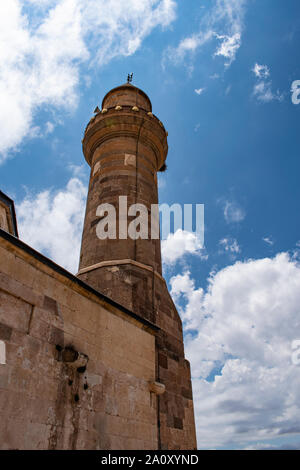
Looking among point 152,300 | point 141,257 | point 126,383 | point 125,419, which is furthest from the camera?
point 141,257

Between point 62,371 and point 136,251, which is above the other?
point 136,251

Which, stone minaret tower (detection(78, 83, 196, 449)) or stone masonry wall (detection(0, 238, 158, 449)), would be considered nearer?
stone masonry wall (detection(0, 238, 158, 449))

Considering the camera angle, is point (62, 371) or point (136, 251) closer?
point (62, 371)

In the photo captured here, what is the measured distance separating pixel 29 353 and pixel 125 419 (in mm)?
1886

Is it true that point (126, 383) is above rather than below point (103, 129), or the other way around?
below

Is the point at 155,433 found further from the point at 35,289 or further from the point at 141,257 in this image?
the point at 141,257

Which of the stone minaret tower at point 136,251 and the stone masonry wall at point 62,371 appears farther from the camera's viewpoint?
the stone minaret tower at point 136,251

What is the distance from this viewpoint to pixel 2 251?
3850mm

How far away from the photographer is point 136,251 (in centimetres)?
730

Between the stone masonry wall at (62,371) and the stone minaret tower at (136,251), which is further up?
the stone minaret tower at (136,251)

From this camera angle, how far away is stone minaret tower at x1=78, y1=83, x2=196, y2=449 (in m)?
5.84

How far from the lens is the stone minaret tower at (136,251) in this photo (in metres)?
5.84

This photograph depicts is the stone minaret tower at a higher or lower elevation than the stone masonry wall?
higher
